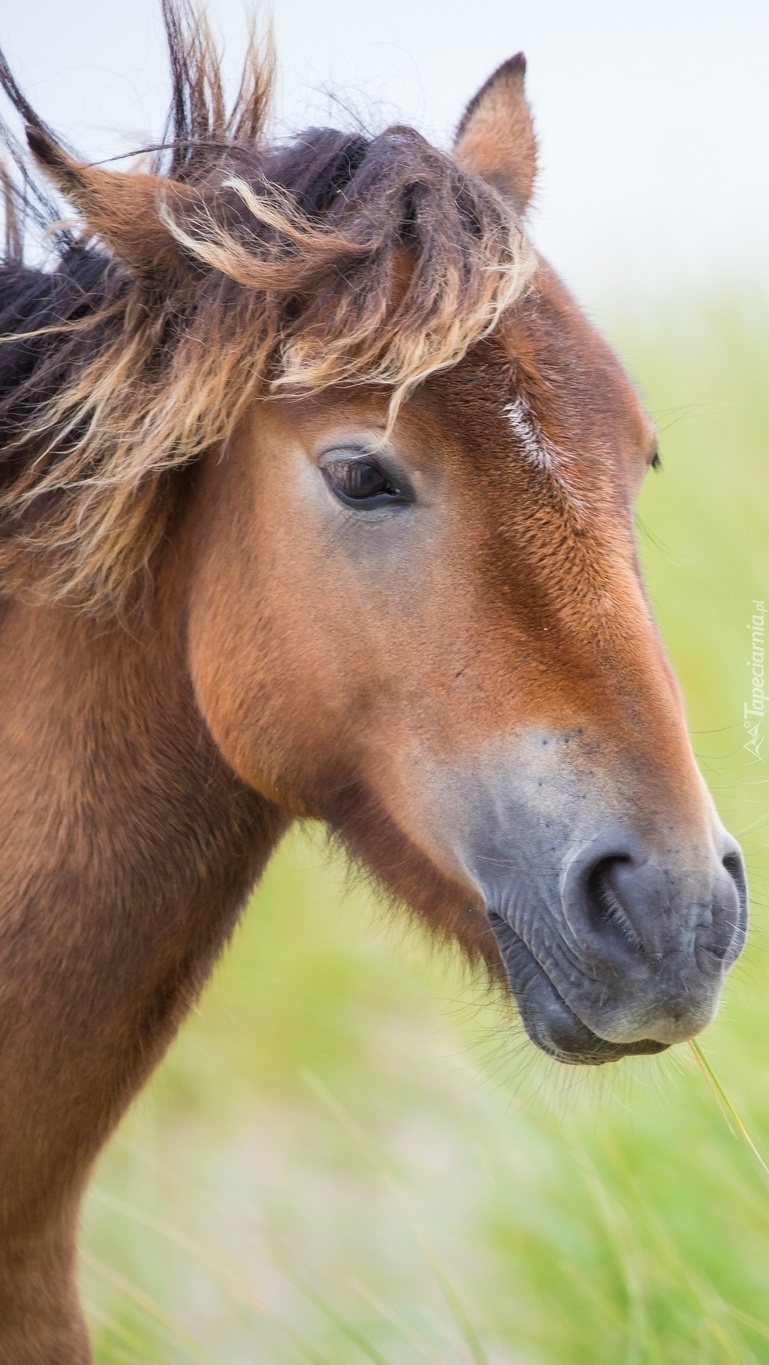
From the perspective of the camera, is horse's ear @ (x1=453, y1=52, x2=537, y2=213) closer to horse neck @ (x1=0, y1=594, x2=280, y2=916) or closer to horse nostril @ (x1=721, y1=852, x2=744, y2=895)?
horse neck @ (x1=0, y1=594, x2=280, y2=916)

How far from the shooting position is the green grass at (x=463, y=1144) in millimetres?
2781

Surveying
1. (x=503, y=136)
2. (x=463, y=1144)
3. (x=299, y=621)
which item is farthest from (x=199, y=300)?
(x=463, y=1144)

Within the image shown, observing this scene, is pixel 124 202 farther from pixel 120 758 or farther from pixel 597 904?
pixel 597 904

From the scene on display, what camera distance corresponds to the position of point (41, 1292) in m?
2.00

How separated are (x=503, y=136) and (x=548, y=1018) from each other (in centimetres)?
168

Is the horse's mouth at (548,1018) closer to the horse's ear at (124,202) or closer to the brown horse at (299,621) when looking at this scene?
the brown horse at (299,621)

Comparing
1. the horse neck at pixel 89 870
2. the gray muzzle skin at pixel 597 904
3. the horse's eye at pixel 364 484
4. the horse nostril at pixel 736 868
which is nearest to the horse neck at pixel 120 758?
the horse neck at pixel 89 870

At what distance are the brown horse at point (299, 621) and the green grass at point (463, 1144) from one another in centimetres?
32

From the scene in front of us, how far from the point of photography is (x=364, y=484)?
69.7 inches

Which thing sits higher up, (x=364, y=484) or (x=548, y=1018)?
(x=364, y=484)

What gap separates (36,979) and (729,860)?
Answer: 1.05 m

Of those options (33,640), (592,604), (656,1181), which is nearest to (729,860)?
(592,604)

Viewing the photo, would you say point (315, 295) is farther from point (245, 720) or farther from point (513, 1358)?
point (513, 1358)

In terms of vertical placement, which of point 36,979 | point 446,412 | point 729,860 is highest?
point 446,412
